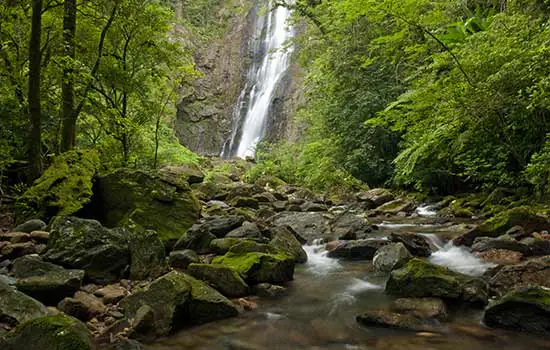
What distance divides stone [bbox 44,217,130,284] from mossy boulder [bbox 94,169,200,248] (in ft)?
5.13

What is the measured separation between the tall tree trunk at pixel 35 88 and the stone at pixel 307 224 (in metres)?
4.81

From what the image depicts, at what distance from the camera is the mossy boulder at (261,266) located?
215 inches

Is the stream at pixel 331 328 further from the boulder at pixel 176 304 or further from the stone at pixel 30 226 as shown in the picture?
the stone at pixel 30 226

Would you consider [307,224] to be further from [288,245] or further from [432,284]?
[432,284]

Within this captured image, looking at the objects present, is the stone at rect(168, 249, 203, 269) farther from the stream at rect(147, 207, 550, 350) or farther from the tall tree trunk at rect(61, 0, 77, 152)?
the tall tree trunk at rect(61, 0, 77, 152)

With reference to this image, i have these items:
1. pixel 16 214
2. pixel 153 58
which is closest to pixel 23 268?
pixel 16 214

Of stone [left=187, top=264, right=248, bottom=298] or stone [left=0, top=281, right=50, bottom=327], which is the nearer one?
stone [left=0, top=281, right=50, bottom=327]

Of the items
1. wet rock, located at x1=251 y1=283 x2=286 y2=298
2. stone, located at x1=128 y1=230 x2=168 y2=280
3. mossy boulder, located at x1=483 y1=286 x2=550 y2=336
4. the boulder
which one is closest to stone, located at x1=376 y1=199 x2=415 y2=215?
wet rock, located at x1=251 y1=283 x2=286 y2=298

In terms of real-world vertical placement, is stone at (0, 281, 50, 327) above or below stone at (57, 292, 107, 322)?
above

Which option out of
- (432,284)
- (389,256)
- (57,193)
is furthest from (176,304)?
(57,193)

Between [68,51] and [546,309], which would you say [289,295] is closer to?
[546,309]

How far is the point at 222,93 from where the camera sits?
38.2 metres

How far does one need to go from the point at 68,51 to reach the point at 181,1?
3517 centimetres

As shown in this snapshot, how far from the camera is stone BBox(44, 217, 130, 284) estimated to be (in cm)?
514
